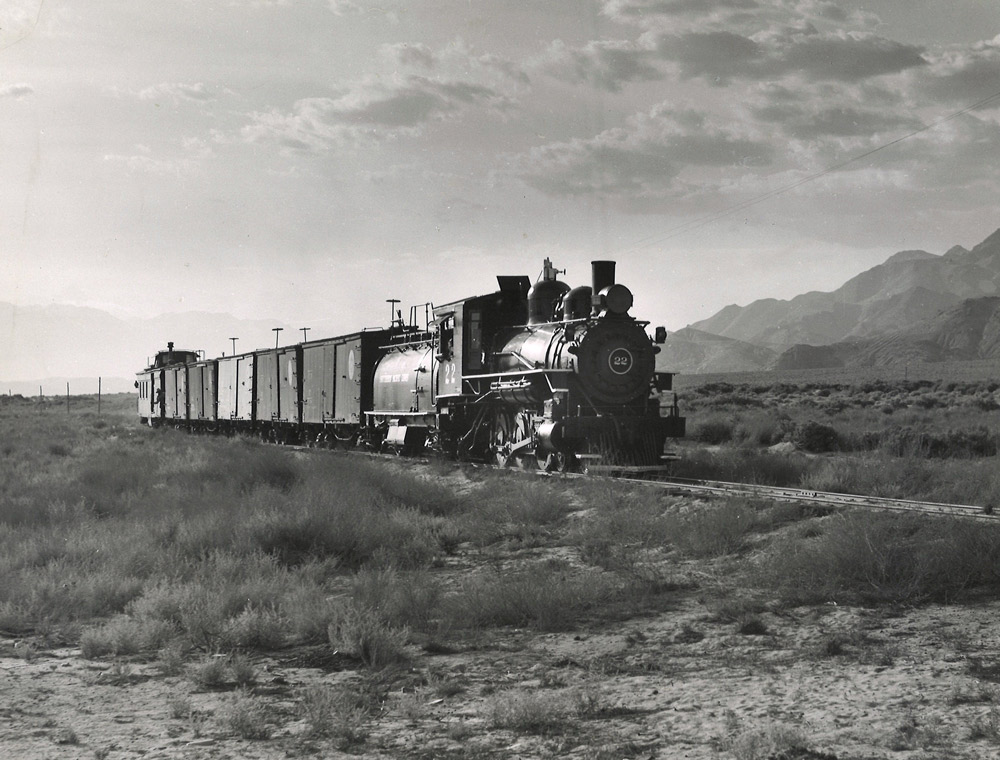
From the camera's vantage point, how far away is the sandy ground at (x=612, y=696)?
549 cm

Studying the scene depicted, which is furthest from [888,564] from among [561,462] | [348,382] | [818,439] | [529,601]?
[348,382]

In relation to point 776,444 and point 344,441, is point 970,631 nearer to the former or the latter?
point 776,444

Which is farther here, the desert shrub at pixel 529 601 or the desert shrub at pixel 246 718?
the desert shrub at pixel 529 601

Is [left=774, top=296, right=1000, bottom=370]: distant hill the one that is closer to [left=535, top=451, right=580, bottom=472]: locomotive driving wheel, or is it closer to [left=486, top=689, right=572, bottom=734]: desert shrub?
[left=535, top=451, right=580, bottom=472]: locomotive driving wheel

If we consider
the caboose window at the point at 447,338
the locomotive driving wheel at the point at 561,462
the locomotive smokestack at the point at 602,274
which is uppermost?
the locomotive smokestack at the point at 602,274

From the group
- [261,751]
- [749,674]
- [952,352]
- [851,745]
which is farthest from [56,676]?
[952,352]

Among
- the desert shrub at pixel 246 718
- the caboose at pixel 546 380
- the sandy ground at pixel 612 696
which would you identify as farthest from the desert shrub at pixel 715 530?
the desert shrub at pixel 246 718

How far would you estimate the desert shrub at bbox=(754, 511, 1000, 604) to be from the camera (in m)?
8.23

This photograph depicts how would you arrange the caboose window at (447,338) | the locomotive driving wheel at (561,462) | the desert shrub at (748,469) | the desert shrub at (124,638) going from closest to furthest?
the desert shrub at (124,638) → the desert shrub at (748,469) → the locomotive driving wheel at (561,462) → the caboose window at (447,338)

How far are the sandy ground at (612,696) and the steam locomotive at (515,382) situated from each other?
904 cm

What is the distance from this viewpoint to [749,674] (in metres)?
6.70

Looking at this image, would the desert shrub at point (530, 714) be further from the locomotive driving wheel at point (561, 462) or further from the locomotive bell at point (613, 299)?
the locomotive bell at point (613, 299)

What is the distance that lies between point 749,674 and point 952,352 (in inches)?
7267

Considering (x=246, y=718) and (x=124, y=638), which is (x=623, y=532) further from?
(x=246, y=718)
